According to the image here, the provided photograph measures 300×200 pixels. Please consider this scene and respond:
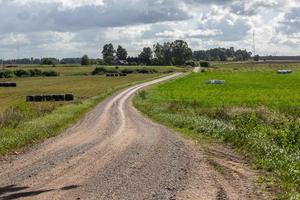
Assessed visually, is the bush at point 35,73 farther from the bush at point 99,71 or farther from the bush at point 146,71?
the bush at point 146,71

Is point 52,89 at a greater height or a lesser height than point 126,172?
lesser

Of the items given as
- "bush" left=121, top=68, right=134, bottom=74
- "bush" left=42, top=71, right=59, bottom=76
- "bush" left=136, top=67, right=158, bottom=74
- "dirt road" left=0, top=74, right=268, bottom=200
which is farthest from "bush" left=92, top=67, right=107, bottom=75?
"dirt road" left=0, top=74, right=268, bottom=200

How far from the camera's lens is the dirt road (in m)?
11.5

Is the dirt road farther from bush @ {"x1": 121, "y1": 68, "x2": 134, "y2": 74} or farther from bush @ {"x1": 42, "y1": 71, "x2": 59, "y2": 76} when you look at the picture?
bush @ {"x1": 121, "y1": 68, "x2": 134, "y2": 74}

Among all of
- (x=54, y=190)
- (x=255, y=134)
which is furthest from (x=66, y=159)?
(x=255, y=134)

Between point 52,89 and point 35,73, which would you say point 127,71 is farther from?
point 52,89

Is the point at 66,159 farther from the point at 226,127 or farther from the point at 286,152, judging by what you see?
the point at 226,127

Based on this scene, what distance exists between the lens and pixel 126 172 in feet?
45.9

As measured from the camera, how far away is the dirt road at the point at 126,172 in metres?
11.5

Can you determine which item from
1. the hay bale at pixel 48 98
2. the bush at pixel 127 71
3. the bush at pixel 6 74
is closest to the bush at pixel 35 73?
the bush at pixel 6 74

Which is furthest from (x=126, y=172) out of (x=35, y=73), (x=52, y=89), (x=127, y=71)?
(x=127, y=71)

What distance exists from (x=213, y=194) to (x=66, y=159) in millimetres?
6518

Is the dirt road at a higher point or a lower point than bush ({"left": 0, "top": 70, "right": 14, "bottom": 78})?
higher

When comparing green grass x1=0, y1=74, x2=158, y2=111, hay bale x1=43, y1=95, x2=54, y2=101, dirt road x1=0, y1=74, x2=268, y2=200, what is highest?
dirt road x1=0, y1=74, x2=268, y2=200
